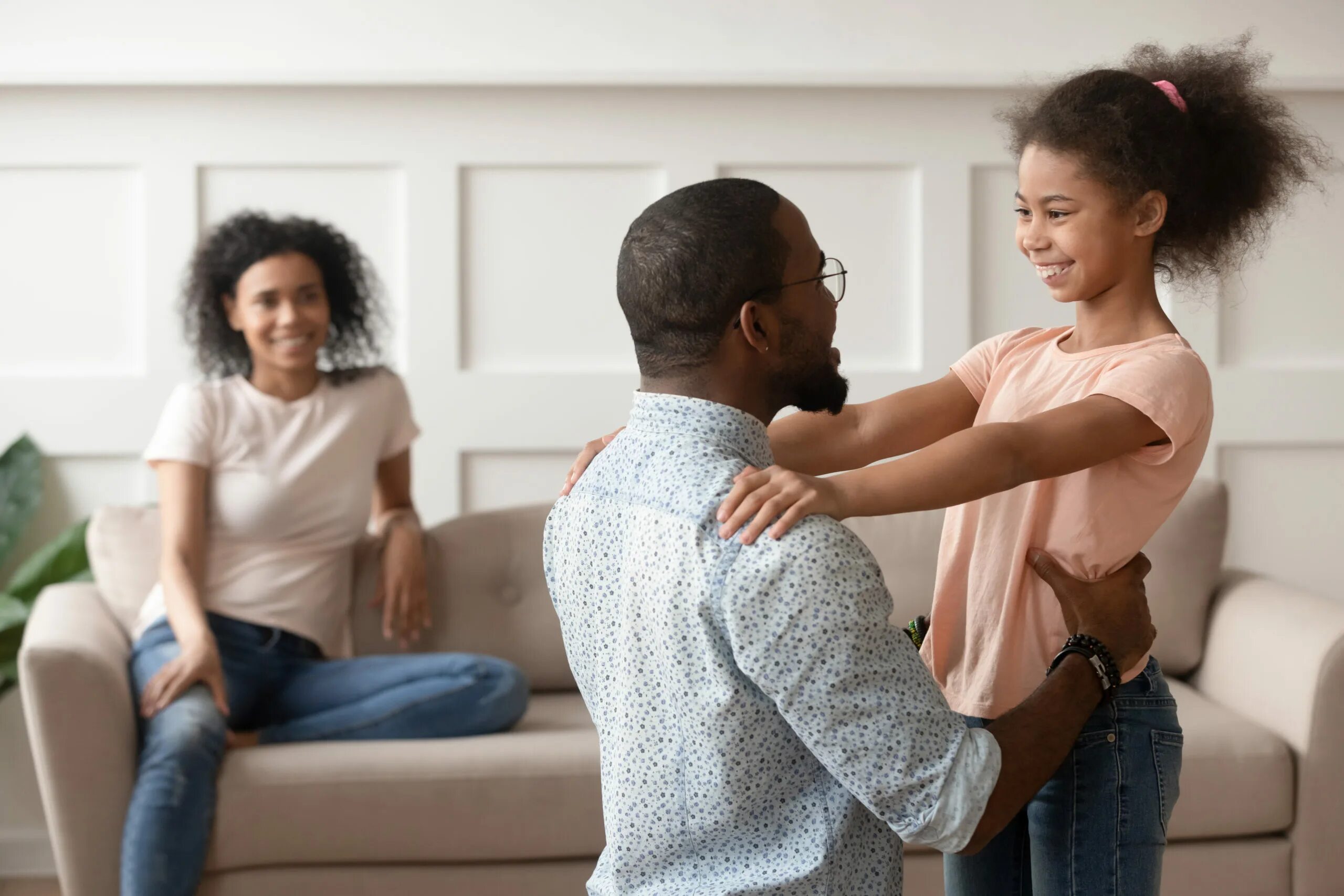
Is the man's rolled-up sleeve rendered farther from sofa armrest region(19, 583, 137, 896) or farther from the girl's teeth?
sofa armrest region(19, 583, 137, 896)

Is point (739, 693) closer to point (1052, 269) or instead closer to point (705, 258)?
point (705, 258)

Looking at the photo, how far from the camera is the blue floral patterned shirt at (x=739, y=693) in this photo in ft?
2.98

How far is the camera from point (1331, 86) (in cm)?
296

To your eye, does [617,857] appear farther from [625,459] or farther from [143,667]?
[143,667]

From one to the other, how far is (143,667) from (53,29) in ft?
5.02

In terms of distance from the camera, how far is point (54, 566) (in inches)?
110

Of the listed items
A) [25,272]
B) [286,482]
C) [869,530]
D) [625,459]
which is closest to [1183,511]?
[869,530]

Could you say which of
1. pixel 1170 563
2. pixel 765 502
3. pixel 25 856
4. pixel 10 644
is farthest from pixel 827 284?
pixel 25 856

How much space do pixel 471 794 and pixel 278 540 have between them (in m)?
0.65

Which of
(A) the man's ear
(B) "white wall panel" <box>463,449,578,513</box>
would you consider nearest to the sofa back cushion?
(B) "white wall panel" <box>463,449,578,513</box>

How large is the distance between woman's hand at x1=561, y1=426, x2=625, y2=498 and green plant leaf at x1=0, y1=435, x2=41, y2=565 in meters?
2.07

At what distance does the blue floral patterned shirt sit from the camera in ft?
2.98

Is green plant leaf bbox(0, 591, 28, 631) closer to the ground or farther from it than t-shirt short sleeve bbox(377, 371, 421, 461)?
closer to the ground

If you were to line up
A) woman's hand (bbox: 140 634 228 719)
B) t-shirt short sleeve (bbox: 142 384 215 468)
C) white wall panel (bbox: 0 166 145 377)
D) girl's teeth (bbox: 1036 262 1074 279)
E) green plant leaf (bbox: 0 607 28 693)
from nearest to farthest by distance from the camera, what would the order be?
girl's teeth (bbox: 1036 262 1074 279) < woman's hand (bbox: 140 634 228 719) < t-shirt short sleeve (bbox: 142 384 215 468) < green plant leaf (bbox: 0 607 28 693) < white wall panel (bbox: 0 166 145 377)
